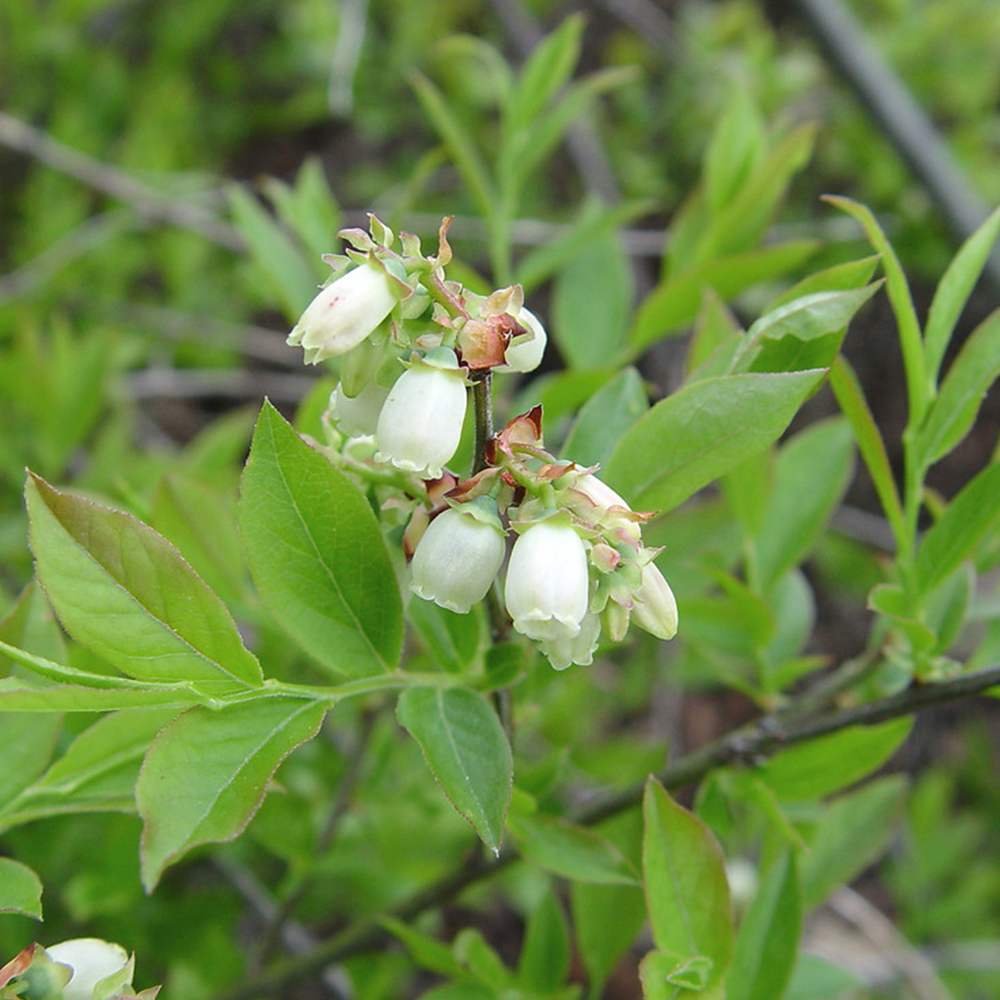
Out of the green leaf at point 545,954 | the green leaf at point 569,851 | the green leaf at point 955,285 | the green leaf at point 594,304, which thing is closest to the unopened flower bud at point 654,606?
the green leaf at point 569,851

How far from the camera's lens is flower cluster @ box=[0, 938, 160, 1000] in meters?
0.59

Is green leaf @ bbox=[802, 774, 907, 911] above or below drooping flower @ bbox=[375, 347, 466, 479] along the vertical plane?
below

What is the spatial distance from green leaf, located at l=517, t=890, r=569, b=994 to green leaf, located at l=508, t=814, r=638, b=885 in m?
0.22

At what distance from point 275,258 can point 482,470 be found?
0.71 meters

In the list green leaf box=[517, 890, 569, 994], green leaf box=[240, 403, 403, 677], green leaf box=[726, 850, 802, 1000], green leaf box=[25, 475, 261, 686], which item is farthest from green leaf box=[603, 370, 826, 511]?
green leaf box=[517, 890, 569, 994]

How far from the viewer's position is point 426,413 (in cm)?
57

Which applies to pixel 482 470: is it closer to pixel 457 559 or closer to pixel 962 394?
pixel 457 559

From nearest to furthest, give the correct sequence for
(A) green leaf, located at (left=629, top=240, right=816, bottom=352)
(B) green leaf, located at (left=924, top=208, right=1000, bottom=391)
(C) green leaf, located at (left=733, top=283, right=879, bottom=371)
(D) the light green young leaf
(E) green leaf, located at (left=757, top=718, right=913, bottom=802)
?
(C) green leaf, located at (left=733, top=283, right=879, bottom=371) → (B) green leaf, located at (left=924, top=208, right=1000, bottom=391) → (E) green leaf, located at (left=757, top=718, right=913, bottom=802) → (A) green leaf, located at (left=629, top=240, right=816, bottom=352) → (D) the light green young leaf

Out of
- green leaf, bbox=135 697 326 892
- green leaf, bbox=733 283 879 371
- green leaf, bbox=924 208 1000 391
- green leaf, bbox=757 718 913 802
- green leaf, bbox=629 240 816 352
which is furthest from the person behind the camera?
green leaf, bbox=629 240 816 352

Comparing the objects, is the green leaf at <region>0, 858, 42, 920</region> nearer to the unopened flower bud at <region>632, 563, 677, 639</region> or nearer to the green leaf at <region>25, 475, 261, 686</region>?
the green leaf at <region>25, 475, 261, 686</region>

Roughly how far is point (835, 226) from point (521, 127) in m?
1.47

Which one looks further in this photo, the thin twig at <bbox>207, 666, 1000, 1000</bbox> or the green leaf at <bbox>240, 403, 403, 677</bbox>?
the thin twig at <bbox>207, 666, 1000, 1000</bbox>

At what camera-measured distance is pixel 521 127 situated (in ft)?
3.85

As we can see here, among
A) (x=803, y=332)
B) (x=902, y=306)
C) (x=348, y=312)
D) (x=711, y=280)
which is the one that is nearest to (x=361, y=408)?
(x=348, y=312)
